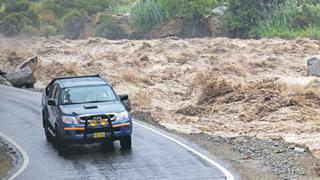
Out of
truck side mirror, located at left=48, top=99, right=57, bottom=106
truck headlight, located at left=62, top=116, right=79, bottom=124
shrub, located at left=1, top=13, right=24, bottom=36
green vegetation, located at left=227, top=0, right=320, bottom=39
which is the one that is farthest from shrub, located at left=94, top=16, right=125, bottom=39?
truck headlight, located at left=62, top=116, right=79, bottom=124

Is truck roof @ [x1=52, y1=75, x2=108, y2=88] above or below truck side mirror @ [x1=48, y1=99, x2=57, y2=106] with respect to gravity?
above

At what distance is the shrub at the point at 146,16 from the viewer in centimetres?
6756

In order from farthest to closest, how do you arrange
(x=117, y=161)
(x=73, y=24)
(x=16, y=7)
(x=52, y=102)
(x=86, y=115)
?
(x=16, y=7) < (x=73, y=24) < (x=52, y=102) < (x=86, y=115) < (x=117, y=161)

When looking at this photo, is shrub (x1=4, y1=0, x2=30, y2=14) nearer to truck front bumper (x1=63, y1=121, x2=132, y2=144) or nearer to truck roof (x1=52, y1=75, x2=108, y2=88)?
truck roof (x1=52, y1=75, x2=108, y2=88)

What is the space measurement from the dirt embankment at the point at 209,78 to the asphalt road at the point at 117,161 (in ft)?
11.3

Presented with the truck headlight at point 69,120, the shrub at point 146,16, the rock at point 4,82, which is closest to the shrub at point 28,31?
the shrub at point 146,16

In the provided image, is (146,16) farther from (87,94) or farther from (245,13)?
(87,94)

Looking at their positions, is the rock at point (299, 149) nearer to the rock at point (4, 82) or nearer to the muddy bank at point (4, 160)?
the muddy bank at point (4, 160)

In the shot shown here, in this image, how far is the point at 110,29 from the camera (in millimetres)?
69688

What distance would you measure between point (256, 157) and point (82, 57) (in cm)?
3258

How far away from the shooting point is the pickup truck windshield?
676 inches

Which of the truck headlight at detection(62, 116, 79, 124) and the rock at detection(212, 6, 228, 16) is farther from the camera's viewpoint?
the rock at detection(212, 6, 228, 16)

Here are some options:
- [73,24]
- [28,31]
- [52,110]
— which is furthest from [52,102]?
[73,24]

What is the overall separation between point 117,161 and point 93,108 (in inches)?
61.3
